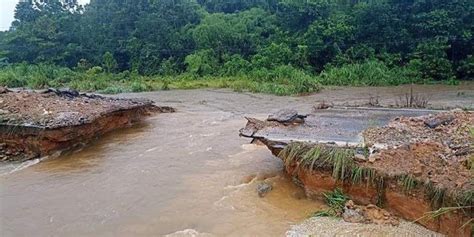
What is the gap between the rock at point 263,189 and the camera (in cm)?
640

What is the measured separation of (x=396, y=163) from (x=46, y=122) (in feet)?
23.9

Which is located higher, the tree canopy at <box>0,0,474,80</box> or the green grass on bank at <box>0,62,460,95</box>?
the tree canopy at <box>0,0,474,80</box>

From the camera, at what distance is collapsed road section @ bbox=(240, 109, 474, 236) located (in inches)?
185

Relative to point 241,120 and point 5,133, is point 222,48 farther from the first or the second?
point 5,133

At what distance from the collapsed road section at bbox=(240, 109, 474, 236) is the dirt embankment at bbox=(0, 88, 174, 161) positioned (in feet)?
14.2

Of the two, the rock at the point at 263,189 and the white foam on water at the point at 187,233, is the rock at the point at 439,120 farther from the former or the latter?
the white foam on water at the point at 187,233

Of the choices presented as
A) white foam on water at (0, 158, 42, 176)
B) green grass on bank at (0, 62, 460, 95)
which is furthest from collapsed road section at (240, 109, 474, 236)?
green grass on bank at (0, 62, 460, 95)

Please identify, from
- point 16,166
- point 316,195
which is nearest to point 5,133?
point 16,166

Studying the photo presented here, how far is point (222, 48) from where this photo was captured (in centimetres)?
2902

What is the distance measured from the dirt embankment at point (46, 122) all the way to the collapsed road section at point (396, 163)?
14.2 ft

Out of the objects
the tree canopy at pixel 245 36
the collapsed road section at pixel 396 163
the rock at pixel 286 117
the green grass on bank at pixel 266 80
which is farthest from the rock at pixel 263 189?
the tree canopy at pixel 245 36

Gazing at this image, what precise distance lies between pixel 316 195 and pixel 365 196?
0.75 m

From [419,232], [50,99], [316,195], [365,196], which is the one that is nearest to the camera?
[419,232]

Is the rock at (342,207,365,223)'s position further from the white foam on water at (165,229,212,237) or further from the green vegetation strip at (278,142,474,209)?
the white foam on water at (165,229,212,237)
